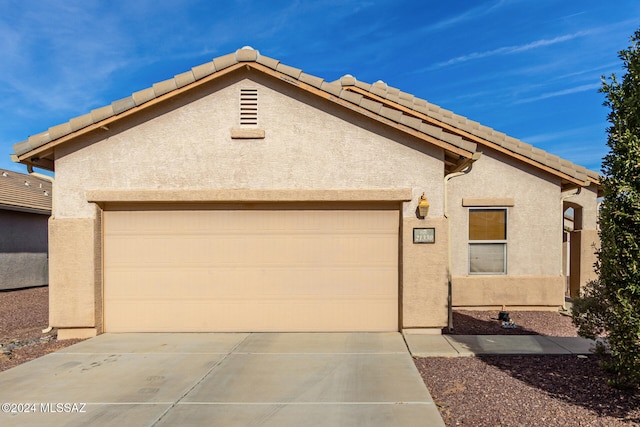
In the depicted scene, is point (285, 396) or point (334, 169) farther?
point (334, 169)

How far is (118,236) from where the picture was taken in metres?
7.40

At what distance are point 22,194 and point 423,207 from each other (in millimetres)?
15886

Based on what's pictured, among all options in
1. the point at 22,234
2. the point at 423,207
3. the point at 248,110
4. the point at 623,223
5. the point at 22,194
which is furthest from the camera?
the point at 22,194

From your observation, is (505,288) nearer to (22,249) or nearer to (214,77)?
(214,77)

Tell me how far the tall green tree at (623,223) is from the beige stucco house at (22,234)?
16.9 metres

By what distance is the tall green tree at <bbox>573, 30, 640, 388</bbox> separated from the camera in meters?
4.08

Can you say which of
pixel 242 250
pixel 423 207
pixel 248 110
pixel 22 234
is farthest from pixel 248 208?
pixel 22 234

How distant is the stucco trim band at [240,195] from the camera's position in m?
7.11

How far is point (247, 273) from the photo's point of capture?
24.3 ft

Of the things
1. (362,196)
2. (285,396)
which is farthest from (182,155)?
(285,396)

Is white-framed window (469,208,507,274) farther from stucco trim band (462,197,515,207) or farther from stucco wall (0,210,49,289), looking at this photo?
stucco wall (0,210,49,289)

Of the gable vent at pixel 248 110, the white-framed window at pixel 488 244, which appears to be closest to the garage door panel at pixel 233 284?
the gable vent at pixel 248 110

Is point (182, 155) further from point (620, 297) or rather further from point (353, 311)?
point (620, 297)

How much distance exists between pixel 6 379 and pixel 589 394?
23.1 ft
